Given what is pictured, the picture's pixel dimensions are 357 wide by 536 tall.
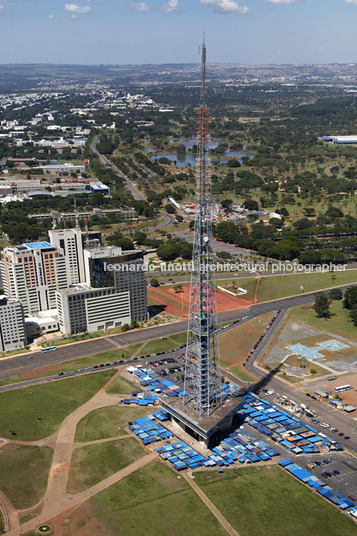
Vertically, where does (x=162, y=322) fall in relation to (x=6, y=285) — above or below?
below

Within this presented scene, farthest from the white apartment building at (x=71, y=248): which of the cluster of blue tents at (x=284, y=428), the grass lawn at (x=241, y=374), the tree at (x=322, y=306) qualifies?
the cluster of blue tents at (x=284, y=428)

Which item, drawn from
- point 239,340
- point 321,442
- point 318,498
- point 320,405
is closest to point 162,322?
point 239,340

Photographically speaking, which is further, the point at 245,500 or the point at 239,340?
the point at 239,340

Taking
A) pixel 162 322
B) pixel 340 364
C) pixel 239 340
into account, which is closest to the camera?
pixel 340 364

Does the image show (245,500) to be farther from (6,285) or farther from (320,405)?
(6,285)

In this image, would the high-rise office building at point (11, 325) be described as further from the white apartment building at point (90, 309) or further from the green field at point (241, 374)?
the green field at point (241, 374)

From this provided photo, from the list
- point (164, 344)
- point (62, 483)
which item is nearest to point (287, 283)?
point (164, 344)
